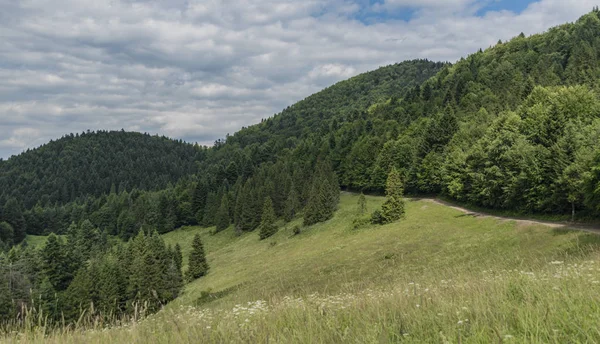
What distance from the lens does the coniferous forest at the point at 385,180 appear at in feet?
150

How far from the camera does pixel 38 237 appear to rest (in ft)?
529

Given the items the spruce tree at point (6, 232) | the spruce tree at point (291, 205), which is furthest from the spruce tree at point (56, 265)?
the spruce tree at point (6, 232)

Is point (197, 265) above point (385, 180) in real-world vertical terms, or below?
below

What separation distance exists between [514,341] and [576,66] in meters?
138

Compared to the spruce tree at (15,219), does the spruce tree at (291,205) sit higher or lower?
higher

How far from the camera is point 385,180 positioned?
95938mm

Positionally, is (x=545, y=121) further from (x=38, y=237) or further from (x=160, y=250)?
(x=38, y=237)

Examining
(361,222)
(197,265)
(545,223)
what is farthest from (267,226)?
(545,223)

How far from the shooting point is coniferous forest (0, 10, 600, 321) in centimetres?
4584

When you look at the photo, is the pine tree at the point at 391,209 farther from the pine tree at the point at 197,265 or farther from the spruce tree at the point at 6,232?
the spruce tree at the point at 6,232

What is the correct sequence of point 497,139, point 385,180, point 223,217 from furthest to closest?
1. point 223,217
2. point 385,180
3. point 497,139

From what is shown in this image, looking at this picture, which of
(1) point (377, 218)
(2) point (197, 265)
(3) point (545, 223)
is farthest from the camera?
(2) point (197, 265)

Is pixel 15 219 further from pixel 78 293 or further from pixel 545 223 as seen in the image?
pixel 545 223

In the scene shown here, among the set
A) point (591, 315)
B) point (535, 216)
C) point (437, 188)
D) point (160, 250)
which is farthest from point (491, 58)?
point (591, 315)
